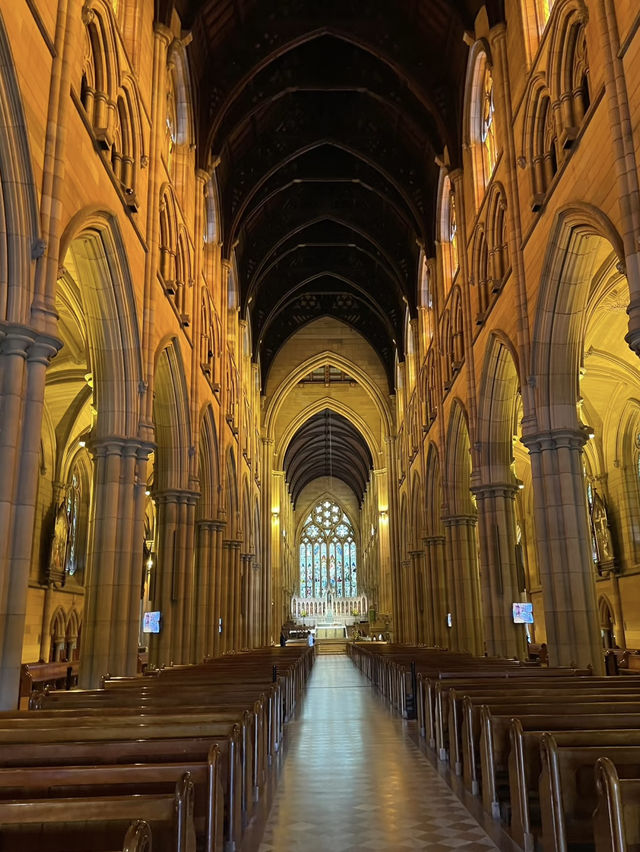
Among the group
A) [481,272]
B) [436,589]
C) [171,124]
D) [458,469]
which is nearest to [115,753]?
[481,272]

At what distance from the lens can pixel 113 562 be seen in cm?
1168

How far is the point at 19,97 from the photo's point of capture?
7.69m

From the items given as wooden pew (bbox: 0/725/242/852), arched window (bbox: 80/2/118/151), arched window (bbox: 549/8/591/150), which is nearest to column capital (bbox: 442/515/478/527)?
arched window (bbox: 549/8/591/150)

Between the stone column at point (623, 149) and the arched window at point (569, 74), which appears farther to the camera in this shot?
the arched window at point (569, 74)

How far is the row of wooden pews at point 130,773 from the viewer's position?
9.83ft

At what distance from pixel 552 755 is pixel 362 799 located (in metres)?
2.96

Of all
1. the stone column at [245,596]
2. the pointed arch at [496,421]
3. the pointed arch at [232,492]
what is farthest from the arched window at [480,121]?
the stone column at [245,596]

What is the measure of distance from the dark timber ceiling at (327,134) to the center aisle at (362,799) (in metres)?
13.8

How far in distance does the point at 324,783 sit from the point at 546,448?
6847 mm

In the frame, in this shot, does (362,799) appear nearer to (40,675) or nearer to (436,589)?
(40,675)

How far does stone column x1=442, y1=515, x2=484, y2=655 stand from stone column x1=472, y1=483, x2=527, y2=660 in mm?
3855

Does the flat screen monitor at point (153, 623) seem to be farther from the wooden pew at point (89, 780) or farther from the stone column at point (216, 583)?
the wooden pew at point (89, 780)

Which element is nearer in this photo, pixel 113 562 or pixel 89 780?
pixel 89 780

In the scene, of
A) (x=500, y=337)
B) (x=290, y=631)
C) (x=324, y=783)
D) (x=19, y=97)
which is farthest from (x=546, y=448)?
(x=290, y=631)
